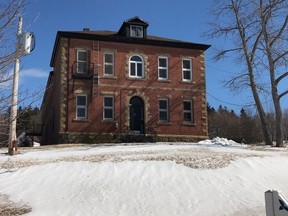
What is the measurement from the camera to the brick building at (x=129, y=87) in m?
30.5

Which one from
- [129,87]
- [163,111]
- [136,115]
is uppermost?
[129,87]

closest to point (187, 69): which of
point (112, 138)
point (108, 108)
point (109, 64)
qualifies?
point (109, 64)

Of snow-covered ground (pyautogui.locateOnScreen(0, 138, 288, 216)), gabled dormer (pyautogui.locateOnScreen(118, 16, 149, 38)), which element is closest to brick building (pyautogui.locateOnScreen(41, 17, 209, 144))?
gabled dormer (pyautogui.locateOnScreen(118, 16, 149, 38))

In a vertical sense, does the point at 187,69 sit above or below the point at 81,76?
above

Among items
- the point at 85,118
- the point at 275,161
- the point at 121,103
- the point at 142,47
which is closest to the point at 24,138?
the point at 85,118

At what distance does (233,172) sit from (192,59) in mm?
19949

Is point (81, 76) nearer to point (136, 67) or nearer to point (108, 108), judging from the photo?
point (108, 108)

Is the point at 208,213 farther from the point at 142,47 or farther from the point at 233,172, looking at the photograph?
the point at 142,47

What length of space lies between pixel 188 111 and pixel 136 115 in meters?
4.19

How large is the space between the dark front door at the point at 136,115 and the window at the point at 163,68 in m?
2.58

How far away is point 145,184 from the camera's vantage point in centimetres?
1321

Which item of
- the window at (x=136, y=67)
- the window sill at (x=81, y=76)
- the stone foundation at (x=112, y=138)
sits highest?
the window at (x=136, y=67)

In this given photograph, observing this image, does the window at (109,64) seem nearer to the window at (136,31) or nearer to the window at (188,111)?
the window at (136,31)

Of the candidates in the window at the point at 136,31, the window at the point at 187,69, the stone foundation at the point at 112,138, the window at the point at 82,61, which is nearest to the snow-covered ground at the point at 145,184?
the stone foundation at the point at 112,138
